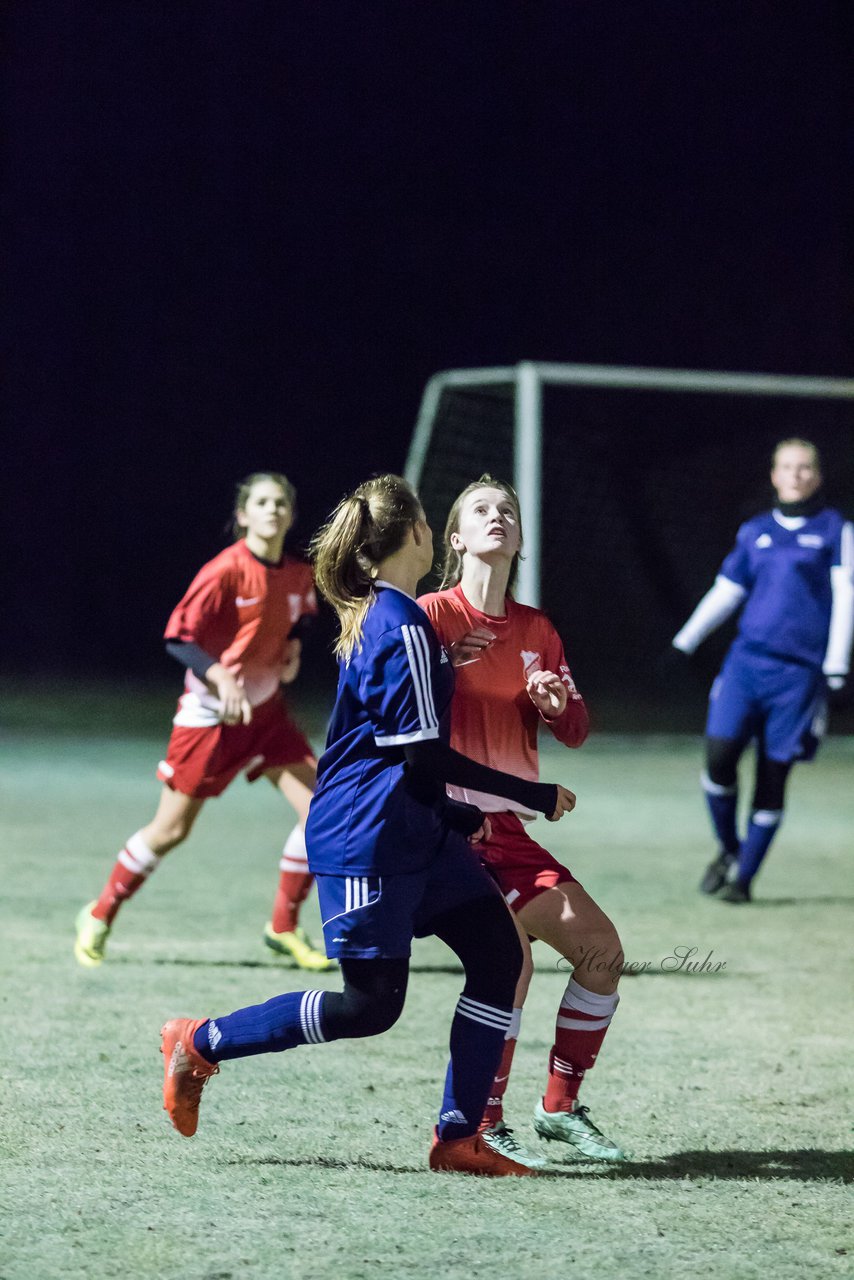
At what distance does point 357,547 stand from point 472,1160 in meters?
1.27

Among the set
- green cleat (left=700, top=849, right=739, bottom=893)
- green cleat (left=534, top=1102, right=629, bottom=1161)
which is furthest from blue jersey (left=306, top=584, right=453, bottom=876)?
green cleat (left=700, top=849, right=739, bottom=893)

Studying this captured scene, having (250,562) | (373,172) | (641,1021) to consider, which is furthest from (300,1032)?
(373,172)

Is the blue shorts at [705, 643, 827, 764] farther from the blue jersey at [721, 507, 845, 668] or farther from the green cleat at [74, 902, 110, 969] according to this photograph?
the green cleat at [74, 902, 110, 969]

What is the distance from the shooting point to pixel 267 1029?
3498 millimetres

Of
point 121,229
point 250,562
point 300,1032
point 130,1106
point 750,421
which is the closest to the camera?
point 300,1032

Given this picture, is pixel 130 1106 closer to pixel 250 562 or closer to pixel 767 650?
pixel 250 562

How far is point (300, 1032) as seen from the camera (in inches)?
137

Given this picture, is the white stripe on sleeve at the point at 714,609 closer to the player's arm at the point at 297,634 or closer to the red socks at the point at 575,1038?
the player's arm at the point at 297,634

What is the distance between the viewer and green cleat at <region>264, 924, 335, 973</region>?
5758 mm

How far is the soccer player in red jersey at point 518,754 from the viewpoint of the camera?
3697 millimetres

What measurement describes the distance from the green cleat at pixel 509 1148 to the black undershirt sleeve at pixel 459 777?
77 centimetres

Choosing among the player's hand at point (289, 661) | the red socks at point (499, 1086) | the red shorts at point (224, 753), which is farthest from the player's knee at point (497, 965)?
the player's hand at point (289, 661)

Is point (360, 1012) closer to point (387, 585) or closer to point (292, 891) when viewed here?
point (387, 585)

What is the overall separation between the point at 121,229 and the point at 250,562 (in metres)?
18.4
